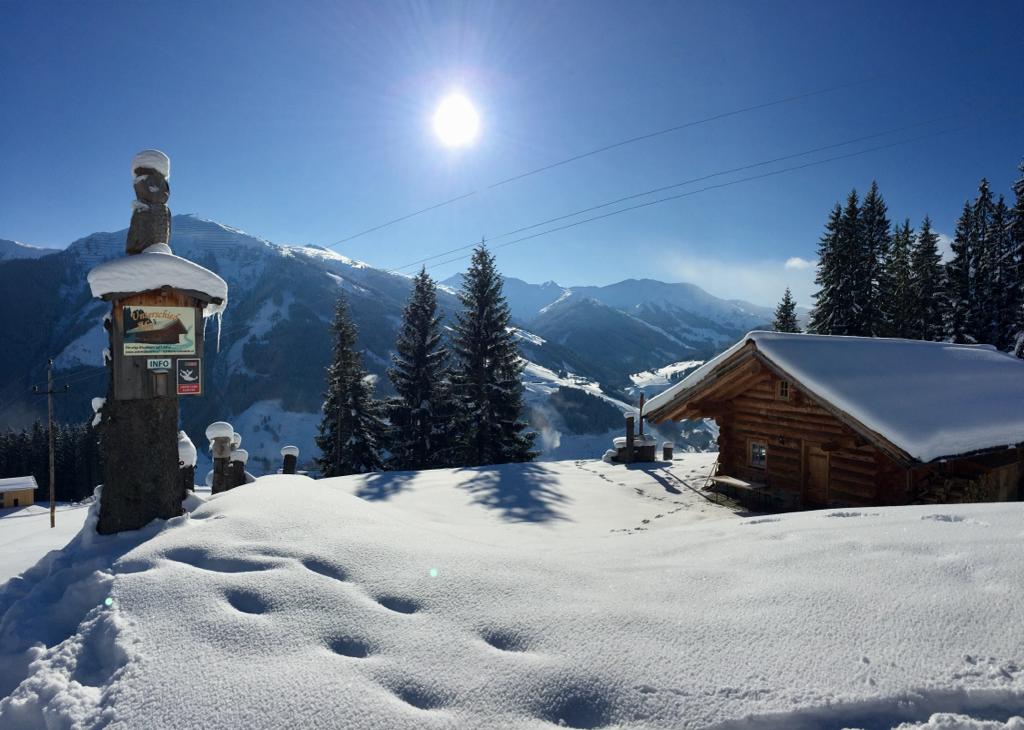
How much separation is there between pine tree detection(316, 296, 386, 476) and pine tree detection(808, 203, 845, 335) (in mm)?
29663

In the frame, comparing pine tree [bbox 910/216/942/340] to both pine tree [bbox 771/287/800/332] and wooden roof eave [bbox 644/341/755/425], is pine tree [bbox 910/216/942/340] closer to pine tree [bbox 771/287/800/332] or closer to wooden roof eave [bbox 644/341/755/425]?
pine tree [bbox 771/287/800/332]

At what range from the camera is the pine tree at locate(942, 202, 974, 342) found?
106 ft

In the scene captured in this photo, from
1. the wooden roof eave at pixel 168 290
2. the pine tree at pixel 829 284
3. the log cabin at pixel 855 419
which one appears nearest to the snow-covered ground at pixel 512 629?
the wooden roof eave at pixel 168 290

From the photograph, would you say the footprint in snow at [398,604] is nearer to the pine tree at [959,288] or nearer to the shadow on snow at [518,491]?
the shadow on snow at [518,491]

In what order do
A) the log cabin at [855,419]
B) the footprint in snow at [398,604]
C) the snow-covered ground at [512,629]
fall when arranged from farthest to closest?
the log cabin at [855,419]
the footprint in snow at [398,604]
the snow-covered ground at [512,629]

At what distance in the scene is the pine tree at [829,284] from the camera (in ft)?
109

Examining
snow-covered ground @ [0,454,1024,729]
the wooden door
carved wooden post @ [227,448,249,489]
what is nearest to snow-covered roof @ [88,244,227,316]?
snow-covered ground @ [0,454,1024,729]

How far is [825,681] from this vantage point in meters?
2.43

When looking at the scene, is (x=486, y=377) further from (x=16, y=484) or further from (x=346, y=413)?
(x=16, y=484)

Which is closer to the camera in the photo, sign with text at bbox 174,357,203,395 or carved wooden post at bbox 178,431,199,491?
sign with text at bbox 174,357,203,395

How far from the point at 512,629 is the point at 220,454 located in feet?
26.5

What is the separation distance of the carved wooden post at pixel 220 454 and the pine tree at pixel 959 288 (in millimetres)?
42109

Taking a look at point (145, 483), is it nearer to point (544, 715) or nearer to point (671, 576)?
point (544, 715)

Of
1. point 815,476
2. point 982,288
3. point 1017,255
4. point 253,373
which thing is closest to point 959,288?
point 982,288
